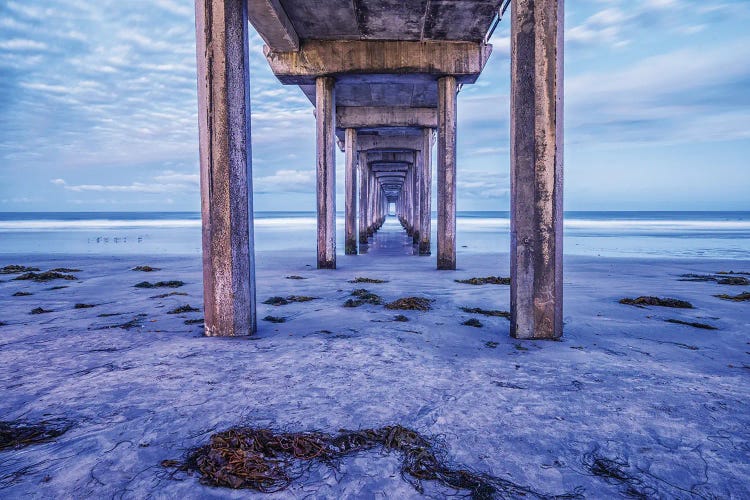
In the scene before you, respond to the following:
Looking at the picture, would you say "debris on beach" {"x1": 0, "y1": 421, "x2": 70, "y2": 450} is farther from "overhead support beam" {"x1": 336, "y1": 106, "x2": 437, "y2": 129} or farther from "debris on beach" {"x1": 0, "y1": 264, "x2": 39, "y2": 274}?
"overhead support beam" {"x1": 336, "y1": 106, "x2": 437, "y2": 129}

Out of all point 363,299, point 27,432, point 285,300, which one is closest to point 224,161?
point 285,300

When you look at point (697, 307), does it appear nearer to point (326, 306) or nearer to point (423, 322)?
point (423, 322)

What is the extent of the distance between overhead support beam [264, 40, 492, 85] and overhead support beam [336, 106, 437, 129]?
6236mm

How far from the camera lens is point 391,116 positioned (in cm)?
1850

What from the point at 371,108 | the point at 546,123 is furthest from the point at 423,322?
the point at 371,108

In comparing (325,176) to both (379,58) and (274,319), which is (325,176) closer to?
(379,58)

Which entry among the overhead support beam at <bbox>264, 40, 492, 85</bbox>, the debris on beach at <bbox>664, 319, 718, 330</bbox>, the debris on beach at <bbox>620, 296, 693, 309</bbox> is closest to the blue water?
the overhead support beam at <bbox>264, 40, 492, 85</bbox>

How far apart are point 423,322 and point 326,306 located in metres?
1.88

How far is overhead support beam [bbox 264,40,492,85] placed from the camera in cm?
1184

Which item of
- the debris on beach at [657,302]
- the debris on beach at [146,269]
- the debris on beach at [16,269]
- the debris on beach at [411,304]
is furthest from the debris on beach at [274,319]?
the debris on beach at [16,269]

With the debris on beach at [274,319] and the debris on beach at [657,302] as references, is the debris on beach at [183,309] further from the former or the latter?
the debris on beach at [657,302]

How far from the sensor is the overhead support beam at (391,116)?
60.6ft

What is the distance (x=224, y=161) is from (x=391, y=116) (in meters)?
14.2

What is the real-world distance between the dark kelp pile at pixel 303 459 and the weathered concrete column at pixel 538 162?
2.94 metres
